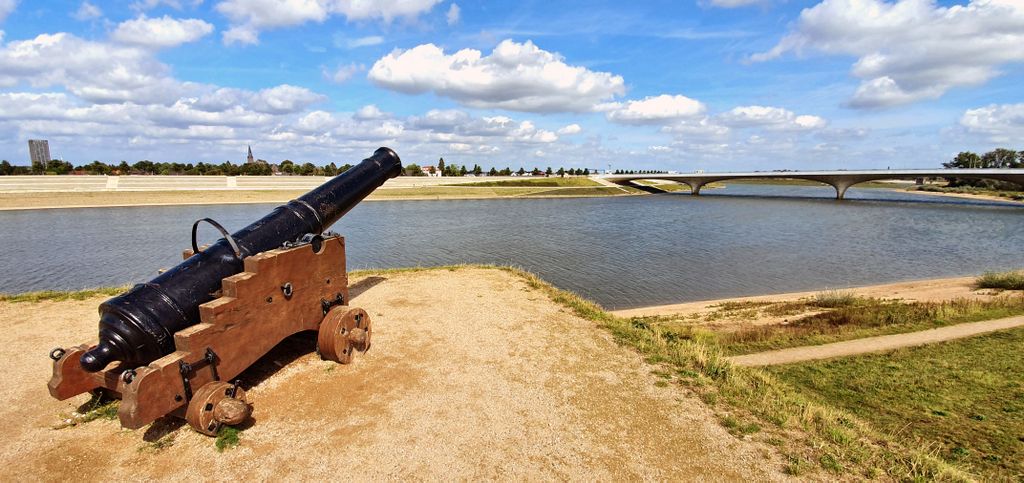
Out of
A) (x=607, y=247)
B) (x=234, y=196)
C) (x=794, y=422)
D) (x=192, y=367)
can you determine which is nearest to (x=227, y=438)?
(x=192, y=367)

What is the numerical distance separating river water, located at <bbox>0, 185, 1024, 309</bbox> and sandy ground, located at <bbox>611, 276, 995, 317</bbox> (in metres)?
0.97

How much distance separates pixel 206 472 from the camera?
13.4ft

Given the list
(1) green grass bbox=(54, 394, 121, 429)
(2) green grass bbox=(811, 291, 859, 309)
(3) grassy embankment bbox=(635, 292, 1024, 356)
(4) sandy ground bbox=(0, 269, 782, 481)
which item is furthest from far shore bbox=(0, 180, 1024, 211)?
(1) green grass bbox=(54, 394, 121, 429)

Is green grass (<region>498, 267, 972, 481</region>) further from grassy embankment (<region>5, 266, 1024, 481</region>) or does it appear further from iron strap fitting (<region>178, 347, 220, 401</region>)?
iron strap fitting (<region>178, 347, 220, 401</region>)

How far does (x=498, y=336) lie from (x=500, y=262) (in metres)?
13.2

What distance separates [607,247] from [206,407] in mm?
22812

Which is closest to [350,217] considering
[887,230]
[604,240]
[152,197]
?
[604,240]

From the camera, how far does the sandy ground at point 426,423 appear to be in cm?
419

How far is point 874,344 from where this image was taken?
956cm

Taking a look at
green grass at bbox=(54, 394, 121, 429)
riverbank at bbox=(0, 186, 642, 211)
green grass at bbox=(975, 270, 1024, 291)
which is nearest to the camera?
green grass at bbox=(54, 394, 121, 429)

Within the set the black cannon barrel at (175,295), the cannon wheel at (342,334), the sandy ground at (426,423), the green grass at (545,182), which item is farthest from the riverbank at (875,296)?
the green grass at (545,182)

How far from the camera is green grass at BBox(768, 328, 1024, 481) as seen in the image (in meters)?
5.43

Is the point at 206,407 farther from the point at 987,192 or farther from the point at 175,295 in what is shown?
the point at 987,192

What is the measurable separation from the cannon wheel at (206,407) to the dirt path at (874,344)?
751 centimetres
